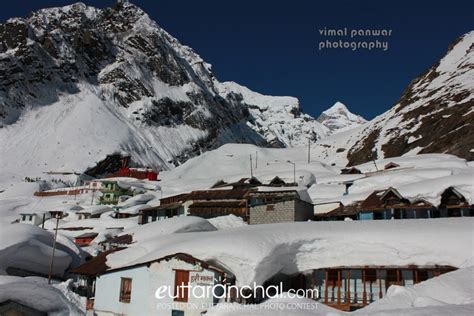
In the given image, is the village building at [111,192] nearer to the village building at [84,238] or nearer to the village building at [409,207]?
the village building at [84,238]

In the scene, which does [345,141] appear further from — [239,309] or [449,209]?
[239,309]

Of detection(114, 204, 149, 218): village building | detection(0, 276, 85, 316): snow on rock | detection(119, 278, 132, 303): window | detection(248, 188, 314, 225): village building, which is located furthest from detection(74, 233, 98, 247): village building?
detection(0, 276, 85, 316): snow on rock

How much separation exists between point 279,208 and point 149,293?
1844cm

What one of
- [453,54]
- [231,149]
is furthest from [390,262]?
[453,54]

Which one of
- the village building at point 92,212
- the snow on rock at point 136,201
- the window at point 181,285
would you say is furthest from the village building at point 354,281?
the snow on rock at point 136,201

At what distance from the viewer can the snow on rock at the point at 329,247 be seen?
2264 cm

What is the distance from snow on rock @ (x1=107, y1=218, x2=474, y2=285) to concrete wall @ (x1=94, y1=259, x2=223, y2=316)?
3.03 ft

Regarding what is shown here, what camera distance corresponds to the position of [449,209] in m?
34.8

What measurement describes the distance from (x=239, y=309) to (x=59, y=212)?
68883mm

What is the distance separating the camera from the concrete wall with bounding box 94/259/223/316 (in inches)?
930

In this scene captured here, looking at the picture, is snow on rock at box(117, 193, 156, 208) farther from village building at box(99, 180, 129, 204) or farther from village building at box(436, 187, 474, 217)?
village building at box(436, 187, 474, 217)

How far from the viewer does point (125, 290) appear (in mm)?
25891

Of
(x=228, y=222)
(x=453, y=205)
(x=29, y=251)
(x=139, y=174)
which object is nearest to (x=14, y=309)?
(x=29, y=251)

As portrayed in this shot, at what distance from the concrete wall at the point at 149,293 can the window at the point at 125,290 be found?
24cm
